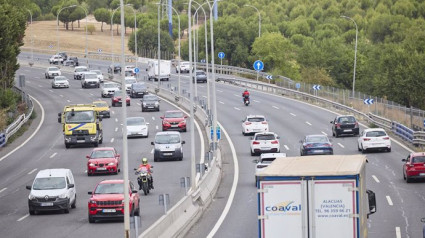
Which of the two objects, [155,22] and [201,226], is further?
[155,22]

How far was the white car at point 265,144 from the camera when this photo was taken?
56969 millimetres

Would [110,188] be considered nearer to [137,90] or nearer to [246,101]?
[246,101]

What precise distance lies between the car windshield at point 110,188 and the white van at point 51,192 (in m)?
2.80

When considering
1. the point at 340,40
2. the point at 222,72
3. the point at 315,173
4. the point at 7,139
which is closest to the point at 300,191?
the point at 315,173

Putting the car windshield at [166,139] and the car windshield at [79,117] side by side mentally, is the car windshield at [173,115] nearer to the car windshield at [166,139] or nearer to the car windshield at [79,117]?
the car windshield at [79,117]

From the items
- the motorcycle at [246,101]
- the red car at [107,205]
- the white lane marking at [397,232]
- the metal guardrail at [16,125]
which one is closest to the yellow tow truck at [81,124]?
the metal guardrail at [16,125]

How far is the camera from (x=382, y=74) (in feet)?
365

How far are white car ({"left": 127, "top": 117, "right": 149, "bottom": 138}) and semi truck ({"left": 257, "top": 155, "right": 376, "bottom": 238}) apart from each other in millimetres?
45921

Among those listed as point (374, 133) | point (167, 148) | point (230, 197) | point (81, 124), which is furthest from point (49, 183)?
point (374, 133)

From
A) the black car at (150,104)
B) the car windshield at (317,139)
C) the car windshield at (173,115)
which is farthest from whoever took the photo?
the black car at (150,104)

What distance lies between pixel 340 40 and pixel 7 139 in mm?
92441

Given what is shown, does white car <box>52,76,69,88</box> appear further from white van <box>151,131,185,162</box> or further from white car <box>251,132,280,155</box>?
white car <box>251,132,280,155</box>

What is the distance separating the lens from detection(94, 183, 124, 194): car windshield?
36250mm

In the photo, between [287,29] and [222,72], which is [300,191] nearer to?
[222,72]
